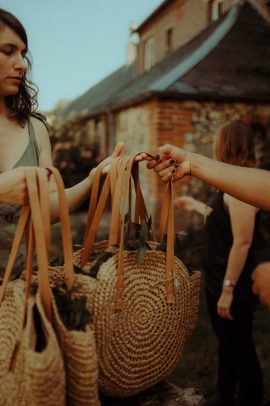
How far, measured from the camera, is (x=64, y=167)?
1228cm

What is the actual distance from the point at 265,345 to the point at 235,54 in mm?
6867

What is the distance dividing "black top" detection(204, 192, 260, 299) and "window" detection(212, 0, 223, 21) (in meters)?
9.16

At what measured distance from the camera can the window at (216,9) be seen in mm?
10952

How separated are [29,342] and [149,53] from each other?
1634 centimetres

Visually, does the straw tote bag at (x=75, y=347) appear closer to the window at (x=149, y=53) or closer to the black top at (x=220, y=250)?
the black top at (x=220, y=250)

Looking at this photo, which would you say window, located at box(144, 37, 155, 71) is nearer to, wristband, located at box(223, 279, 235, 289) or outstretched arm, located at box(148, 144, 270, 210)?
wristband, located at box(223, 279, 235, 289)

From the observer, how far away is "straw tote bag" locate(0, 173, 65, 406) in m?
1.06

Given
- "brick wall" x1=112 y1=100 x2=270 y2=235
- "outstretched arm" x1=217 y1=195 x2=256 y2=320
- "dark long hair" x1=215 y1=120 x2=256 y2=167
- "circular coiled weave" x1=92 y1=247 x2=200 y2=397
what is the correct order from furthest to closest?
"brick wall" x1=112 y1=100 x2=270 y2=235
"dark long hair" x1=215 y1=120 x2=256 y2=167
"outstretched arm" x1=217 y1=195 x2=256 y2=320
"circular coiled weave" x1=92 y1=247 x2=200 y2=397

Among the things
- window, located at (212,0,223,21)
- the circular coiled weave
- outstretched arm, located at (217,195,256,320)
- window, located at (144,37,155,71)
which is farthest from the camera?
window, located at (144,37,155,71)

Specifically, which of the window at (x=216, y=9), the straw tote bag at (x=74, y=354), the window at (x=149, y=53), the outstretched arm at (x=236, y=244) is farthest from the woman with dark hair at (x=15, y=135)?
the window at (x=149, y=53)

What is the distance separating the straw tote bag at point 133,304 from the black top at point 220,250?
1.30 meters

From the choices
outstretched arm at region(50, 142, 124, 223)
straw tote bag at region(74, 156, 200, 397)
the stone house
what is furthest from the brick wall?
straw tote bag at region(74, 156, 200, 397)

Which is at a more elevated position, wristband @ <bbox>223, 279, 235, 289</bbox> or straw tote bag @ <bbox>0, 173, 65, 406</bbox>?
straw tote bag @ <bbox>0, 173, 65, 406</bbox>

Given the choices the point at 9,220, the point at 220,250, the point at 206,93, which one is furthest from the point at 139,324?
the point at 206,93
